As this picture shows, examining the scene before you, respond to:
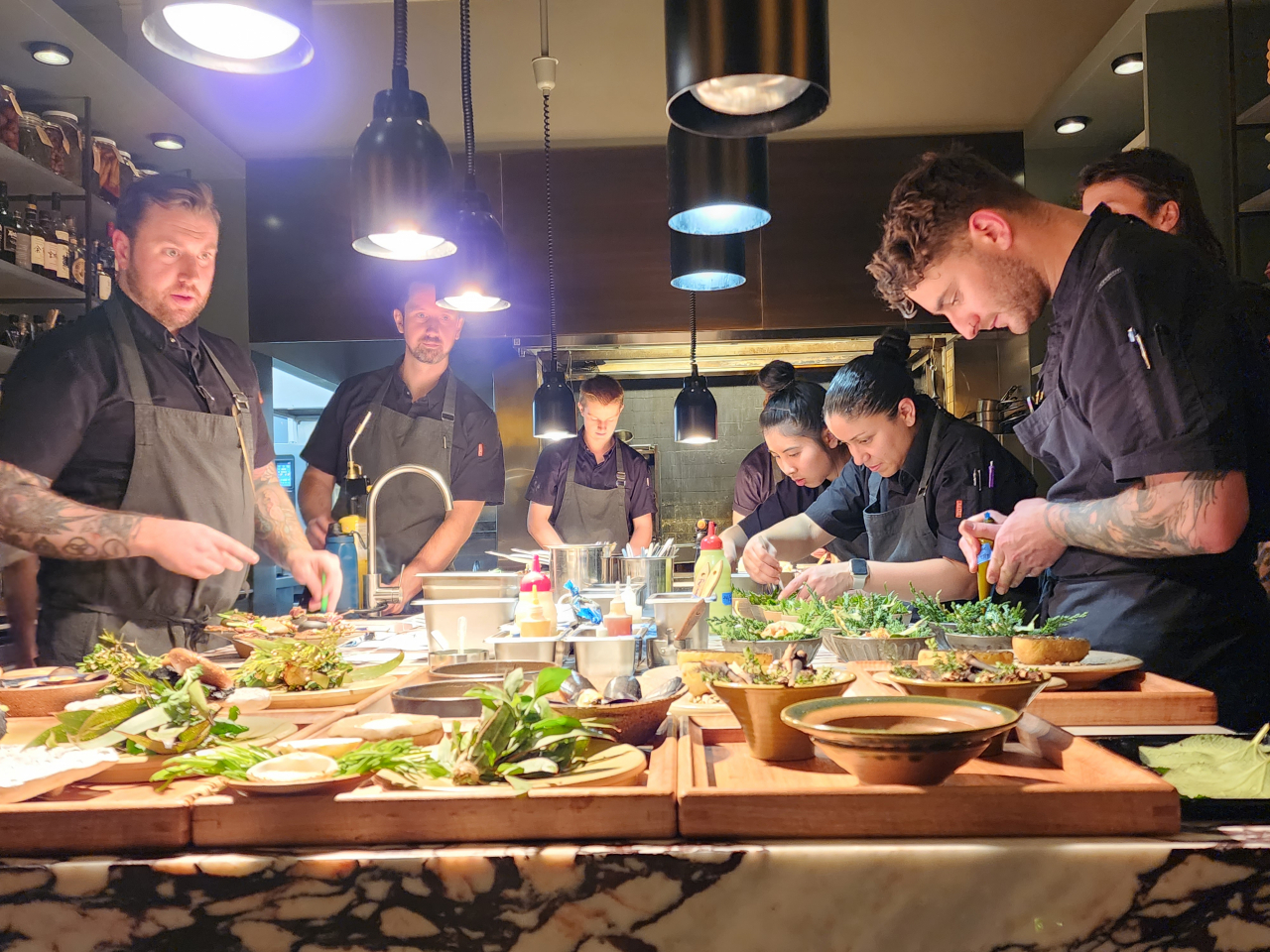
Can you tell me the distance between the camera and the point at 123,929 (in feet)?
3.18

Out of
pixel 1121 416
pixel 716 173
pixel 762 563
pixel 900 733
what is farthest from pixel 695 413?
pixel 900 733

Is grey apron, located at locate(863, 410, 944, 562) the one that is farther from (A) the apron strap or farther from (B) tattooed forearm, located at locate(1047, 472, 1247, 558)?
(A) the apron strap

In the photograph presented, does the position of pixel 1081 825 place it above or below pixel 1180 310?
below

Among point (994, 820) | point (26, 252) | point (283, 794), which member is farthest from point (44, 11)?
point (994, 820)

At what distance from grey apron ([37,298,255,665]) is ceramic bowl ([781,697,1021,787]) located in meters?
2.36

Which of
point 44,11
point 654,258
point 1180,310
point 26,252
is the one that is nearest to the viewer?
point 1180,310

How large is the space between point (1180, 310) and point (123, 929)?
1768mm

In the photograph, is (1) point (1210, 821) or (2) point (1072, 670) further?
(2) point (1072, 670)

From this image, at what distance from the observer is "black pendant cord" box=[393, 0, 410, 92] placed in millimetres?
1862

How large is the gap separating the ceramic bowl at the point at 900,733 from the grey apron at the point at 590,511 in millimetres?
3930

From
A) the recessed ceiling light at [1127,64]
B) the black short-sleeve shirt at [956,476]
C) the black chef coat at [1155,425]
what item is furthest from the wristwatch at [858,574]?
the recessed ceiling light at [1127,64]

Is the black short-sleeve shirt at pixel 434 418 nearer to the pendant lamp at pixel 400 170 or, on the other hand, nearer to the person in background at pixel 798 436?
the person in background at pixel 798 436

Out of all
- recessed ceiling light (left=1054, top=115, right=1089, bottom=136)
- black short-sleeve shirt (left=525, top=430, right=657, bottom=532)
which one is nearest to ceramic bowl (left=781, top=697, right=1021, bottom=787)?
black short-sleeve shirt (left=525, top=430, right=657, bottom=532)

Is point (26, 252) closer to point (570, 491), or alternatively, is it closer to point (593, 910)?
point (570, 491)
